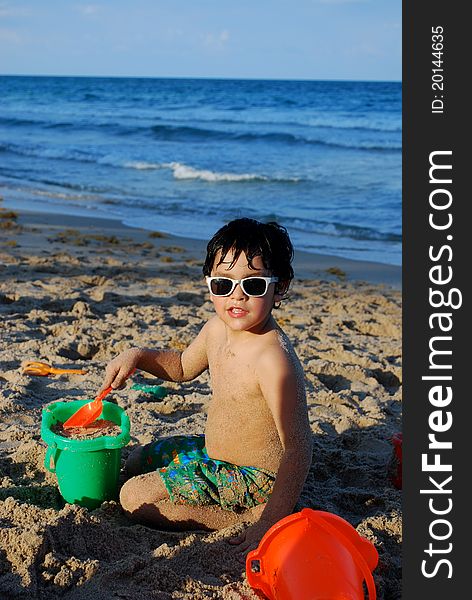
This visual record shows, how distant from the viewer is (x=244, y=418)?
266 cm

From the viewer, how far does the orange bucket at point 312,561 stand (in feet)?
6.63

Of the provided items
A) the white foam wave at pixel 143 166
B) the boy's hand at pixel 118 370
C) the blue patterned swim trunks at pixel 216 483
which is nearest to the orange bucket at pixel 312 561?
the blue patterned swim trunks at pixel 216 483

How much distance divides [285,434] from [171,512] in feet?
1.66

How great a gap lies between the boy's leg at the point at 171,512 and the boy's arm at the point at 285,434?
0.18 metres

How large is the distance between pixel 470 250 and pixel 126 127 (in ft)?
71.3

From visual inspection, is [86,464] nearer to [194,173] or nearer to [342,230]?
[342,230]

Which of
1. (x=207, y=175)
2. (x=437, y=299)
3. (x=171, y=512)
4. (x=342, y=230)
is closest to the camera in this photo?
(x=437, y=299)

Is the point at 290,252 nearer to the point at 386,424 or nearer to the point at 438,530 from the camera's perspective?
the point at 438,530

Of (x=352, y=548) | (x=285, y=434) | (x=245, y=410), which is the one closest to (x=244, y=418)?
(x=245, y=410)

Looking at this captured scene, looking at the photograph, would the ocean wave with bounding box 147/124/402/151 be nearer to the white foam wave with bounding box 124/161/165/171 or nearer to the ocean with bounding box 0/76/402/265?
the ocean with bounding box 0/76/402/265

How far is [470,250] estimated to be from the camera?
1909 mm

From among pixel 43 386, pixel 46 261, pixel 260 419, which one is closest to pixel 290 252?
pixel 260 419

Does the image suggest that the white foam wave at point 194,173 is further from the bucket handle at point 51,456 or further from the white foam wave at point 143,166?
the bucket handle at point 51,456

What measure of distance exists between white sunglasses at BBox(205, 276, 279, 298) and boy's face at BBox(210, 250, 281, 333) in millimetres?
12
